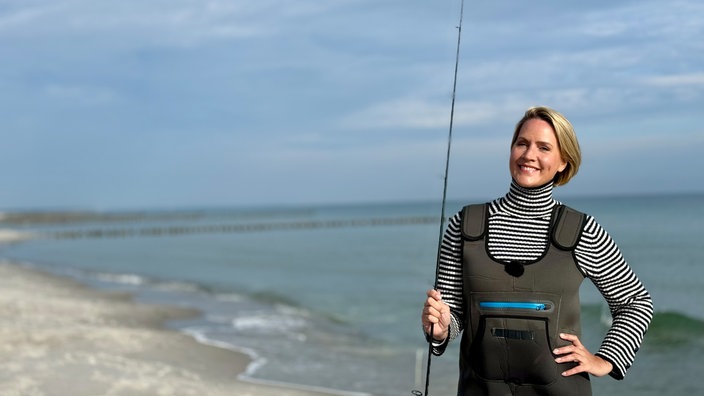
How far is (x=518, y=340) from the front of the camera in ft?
7.82

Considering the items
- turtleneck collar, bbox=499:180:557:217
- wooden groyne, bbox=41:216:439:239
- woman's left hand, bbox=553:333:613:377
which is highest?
turtleneck collar, bbox=499:180:557:217

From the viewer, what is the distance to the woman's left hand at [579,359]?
2.37m

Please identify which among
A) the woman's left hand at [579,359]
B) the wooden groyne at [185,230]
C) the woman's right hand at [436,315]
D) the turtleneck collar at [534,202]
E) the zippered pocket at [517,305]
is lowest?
the wooden groyne at [185,230]

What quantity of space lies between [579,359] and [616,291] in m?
0.24

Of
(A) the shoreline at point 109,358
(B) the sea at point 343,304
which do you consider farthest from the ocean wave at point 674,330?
(A) the shoreline at point 109,358

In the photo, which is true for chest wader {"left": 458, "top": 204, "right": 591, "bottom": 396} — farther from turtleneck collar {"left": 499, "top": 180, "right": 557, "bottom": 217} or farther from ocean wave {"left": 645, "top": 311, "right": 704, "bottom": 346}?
ocean wave {"left": 645, "top": 311, "right": 704, "bottom": 346}

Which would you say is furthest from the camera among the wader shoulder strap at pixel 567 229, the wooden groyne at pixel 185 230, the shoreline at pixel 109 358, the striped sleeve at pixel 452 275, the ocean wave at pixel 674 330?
the wooden groyne at pixel 185 230

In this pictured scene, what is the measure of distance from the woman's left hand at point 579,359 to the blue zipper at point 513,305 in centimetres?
11

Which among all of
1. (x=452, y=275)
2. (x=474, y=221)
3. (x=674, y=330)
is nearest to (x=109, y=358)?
(x=452, y=275)

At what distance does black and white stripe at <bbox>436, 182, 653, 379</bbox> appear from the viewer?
2363mm

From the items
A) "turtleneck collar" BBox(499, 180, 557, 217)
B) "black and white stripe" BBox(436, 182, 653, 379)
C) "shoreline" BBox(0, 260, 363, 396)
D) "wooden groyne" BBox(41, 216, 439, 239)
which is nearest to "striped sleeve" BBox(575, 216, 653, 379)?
"black and white stripe" BBox(436, 182, 653, 379)

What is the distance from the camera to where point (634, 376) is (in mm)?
11703

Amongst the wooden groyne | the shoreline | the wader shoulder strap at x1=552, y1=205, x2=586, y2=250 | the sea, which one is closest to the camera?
the wader shoulder strap at x1=552, y1=205, x2=586, y2=250

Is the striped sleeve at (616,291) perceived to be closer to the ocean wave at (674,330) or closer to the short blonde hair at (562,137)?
the short blonde hair at (562,137)
